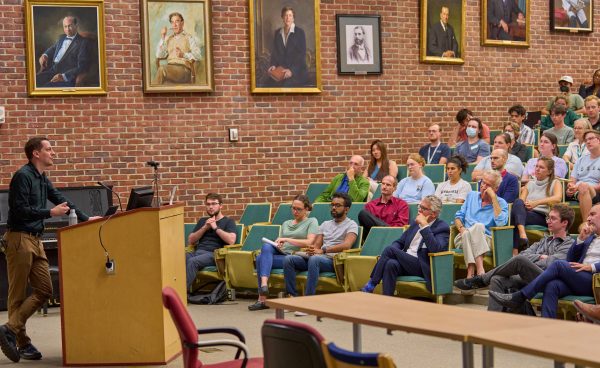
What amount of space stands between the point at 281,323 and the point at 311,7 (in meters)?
9.54

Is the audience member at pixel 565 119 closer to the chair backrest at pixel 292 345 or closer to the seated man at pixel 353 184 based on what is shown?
the seated man at pixel 353 184

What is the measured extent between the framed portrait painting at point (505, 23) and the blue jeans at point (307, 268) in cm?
579

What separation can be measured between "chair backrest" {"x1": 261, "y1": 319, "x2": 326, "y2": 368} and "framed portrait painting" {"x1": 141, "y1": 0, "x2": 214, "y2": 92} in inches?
335

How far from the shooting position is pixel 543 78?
52.4 feet

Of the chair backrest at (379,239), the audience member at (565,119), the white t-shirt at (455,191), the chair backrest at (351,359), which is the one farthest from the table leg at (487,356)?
the audience member at (565,119)

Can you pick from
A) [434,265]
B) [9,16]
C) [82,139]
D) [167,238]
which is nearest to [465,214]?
[434,265]

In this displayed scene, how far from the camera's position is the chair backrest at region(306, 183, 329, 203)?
1320 centimetres

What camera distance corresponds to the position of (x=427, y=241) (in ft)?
31.6

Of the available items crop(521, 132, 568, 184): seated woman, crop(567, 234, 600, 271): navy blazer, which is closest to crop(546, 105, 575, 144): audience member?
crop(521, 132, 568, 184): seated woman

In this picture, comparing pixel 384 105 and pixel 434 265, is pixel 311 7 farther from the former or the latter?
pixel 434 265

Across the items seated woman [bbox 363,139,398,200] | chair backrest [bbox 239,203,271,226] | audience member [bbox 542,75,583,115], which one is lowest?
chair backrest [bbox 239,203,271,226]

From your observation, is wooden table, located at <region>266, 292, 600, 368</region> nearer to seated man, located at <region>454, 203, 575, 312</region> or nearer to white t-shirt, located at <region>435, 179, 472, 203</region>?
seated man, located at <region>454, 203, 575, 312</region>

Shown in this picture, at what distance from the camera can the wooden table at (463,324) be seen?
447 centimetres

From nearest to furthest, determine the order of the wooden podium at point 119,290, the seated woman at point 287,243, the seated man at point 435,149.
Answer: the wooden podium at point 119,290
the seated woman at point 287,243
the seated man at point 435,149
